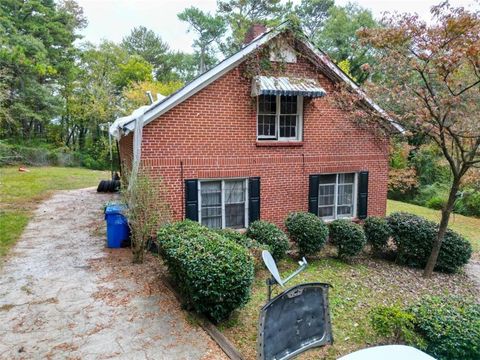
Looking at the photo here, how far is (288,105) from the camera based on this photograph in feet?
32.5

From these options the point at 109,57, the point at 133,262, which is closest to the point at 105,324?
the point at 133,262

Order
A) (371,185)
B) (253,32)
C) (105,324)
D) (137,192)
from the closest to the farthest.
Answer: (105,324), (137,192), (253,32), (371,185)

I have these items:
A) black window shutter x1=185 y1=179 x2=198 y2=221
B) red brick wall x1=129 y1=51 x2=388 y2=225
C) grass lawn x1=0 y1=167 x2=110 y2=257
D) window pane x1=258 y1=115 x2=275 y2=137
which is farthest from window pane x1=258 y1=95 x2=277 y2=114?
grass lawn x1=0 y1=167 x2=110 y2=257

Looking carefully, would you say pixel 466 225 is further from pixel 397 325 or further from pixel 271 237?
pixel 397 325

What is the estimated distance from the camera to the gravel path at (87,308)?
4.53 meters

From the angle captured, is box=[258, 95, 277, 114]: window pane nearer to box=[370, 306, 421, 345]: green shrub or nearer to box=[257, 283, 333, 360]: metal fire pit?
box=[257, 283, 333, 360]: metal fire pit

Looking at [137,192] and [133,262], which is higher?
[137,192]

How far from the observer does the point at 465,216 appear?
1975 centimetres

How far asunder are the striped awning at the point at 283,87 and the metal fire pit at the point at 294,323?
565cm

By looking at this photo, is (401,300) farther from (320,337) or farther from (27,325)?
(27,325)

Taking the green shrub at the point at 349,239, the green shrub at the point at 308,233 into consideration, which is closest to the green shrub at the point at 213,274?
the green shrub at the point at 308,233

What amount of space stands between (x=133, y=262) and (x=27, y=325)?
2.74 metres

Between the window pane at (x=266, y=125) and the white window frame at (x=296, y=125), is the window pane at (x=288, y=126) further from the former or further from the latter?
the window pane at (x=266, y=125)

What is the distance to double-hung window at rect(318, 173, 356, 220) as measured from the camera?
10.7 meters
